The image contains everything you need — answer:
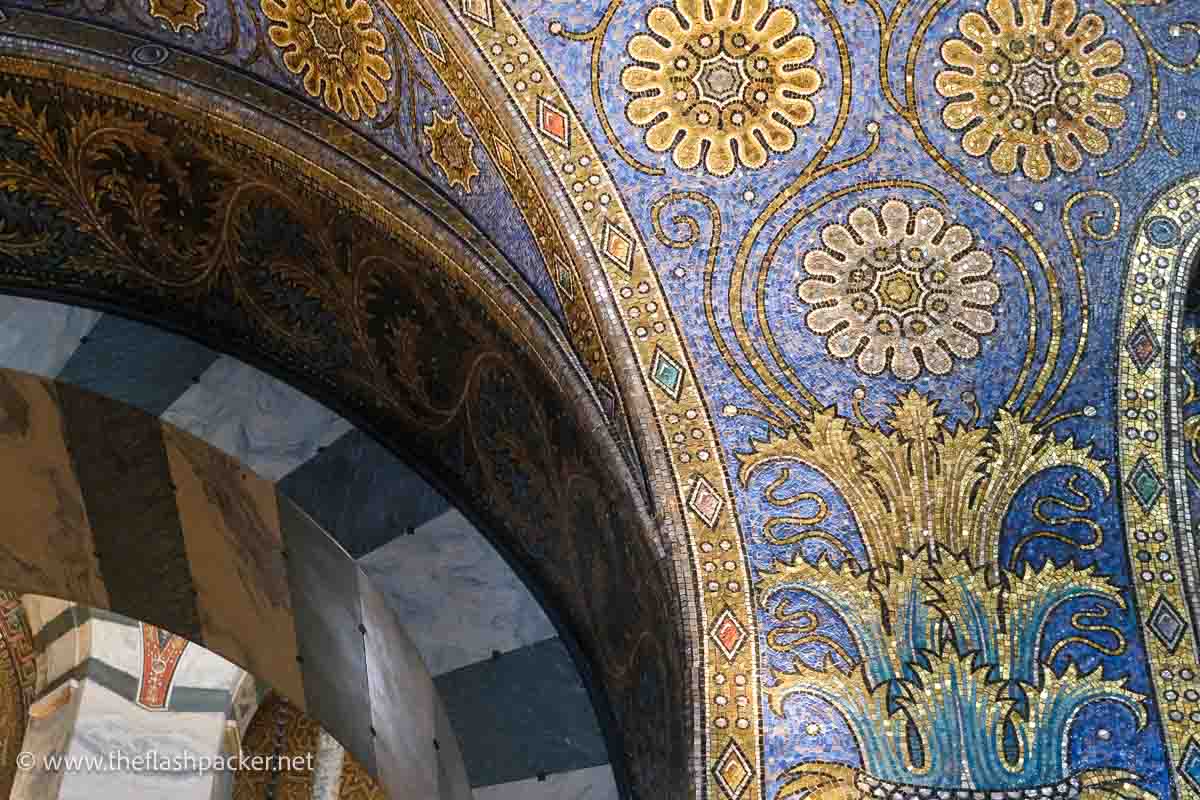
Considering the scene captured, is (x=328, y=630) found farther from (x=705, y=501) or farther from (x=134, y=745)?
(x=134, y=745)

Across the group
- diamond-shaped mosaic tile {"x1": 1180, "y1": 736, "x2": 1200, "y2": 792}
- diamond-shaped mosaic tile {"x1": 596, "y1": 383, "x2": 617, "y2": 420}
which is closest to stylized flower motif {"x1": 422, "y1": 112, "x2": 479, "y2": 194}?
diamond-shaped mosaic tile {"x1": 596, "y1": 383, "x2": 617, "y2": 420}

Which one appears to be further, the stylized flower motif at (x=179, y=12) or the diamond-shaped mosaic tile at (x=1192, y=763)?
the stylized flower motif at (x=179, y=12)

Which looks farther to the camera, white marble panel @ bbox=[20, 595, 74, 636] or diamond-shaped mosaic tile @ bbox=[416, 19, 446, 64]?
white marble panel @ bbox=[20, 595, 74, 636]

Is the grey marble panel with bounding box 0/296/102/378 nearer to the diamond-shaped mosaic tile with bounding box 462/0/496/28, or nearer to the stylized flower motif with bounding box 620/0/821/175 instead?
the diamond-shaped mosaic tile with bounding box 462/0/496/28

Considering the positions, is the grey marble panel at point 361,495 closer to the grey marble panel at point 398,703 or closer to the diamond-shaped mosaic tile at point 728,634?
the grey marble panel at point 398,703

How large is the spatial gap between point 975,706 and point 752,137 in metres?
1.42

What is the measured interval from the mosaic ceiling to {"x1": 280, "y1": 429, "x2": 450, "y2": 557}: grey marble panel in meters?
1.00

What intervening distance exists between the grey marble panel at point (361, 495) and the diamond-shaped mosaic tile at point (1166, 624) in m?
1.98

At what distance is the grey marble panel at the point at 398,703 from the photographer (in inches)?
201

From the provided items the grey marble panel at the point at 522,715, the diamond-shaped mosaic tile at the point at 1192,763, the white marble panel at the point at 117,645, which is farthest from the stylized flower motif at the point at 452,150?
the white marble panel at the point at 117,645

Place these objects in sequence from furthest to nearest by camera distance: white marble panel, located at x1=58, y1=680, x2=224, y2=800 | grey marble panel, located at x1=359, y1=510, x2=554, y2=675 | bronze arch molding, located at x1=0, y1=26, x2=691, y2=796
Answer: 1. white marble panel, located at x1=58, y1=680, x2=224, y2=800
2. grey marble panel, located at x1=359, y1=510, x2=554, y2=675
3. bronze arch molding, located at x1=0, y1=26, x2=691, y2=796

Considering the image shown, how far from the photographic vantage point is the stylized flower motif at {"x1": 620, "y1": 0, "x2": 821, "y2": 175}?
424 centimetres

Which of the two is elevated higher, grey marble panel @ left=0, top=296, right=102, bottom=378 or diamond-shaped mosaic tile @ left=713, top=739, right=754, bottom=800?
grey marble panel @ left=0, top=296, right=102, bottom=378

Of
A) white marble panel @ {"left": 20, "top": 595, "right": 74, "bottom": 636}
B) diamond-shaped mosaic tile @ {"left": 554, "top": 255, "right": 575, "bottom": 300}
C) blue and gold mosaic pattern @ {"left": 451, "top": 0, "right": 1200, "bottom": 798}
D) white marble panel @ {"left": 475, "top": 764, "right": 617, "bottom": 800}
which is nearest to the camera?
blue and gold mosaic pattern @ {"left": 451, "top": 0, "right": 1200, "bottom": 798}
